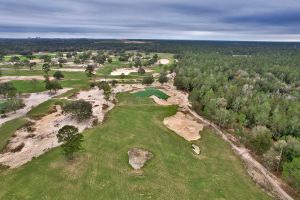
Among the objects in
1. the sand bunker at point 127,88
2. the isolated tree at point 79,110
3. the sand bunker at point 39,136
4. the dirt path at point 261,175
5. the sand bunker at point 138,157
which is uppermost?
the isolated tree at point 79,110

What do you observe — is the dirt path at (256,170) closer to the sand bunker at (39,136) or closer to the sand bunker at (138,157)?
the sand bunker at (138,157)

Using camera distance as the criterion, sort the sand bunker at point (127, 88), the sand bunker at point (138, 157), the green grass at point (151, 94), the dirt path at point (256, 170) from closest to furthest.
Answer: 1. the dirt path at point (256, 170)
2. the sand bunker at point (138, 157)
3. the green grass at point (151, 94)
4. the sand bunker at point (127, 88)

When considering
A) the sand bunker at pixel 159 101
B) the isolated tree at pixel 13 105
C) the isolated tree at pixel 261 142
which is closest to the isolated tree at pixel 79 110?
the isolated tree at pixel 13 105

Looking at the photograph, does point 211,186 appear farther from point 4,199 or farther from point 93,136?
point 4,199

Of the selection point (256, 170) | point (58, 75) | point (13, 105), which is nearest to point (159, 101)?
point (13, 105)

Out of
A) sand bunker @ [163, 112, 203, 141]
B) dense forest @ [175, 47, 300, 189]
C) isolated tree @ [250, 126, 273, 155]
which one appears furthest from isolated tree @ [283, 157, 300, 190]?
sand bunker @ [163, 112, 203, 141]

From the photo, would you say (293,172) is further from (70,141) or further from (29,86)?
(29,86)

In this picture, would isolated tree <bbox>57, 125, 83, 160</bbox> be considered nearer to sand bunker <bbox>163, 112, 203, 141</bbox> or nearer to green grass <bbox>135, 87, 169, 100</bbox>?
sand bunker <bbox>163, 112, 203, 141</bbox>

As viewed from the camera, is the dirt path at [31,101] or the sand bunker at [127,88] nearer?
the dirt path at [31,101]

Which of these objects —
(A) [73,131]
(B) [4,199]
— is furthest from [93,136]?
(B) [4,199]
